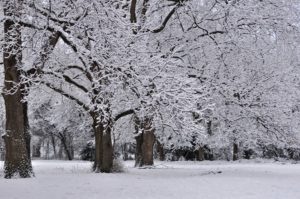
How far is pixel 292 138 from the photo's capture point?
79.5 ft

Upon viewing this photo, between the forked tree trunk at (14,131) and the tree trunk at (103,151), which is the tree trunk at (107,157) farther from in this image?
the forked tree trunk at (14,131)

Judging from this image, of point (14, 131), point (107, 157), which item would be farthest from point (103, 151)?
point (14, 131)

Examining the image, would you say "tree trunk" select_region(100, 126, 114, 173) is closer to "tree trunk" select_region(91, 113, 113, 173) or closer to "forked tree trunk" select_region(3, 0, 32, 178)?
"tree trunk" select_region(91, 113, 113, 173)

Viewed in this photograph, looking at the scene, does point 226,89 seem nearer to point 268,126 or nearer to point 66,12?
point 268,126

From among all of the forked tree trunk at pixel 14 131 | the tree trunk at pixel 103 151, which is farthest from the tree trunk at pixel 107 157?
the forked tree trunk at pixel 14 131

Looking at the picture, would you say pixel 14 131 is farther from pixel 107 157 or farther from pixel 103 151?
pixel 107 157

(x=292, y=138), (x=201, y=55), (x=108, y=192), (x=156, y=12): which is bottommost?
(x=108, y=192)

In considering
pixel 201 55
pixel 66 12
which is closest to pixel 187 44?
pixel 201 55

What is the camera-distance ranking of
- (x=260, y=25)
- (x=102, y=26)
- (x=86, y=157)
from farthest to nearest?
(x=86, y=157) → (x=260, y=25) → (x=102, y=26)

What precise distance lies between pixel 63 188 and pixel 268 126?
1282 cm

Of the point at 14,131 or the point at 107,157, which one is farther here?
the point at 107,157

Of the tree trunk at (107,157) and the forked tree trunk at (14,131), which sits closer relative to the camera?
the forked tree trunk at (14,131)

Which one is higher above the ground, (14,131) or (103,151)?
(14,131)

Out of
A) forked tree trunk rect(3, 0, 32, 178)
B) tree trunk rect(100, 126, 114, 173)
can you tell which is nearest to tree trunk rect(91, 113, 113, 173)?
tree trunk rect(100, 126, 114, 173)
